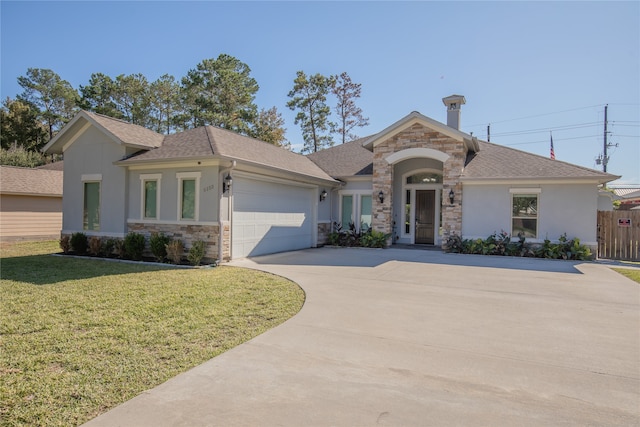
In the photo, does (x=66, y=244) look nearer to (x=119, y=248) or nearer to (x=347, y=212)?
(x=119, y=248)

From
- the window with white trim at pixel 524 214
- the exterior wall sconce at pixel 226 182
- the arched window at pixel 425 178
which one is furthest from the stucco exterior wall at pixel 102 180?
the window with white trim at pixel 524 214

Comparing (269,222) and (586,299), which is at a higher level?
(269,222)

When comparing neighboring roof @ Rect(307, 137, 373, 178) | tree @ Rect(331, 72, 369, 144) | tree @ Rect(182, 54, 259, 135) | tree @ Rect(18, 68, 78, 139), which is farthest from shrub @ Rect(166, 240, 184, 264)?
tree @ Rect(18, 68, 78, 139)

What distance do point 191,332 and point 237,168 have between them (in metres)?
6.74

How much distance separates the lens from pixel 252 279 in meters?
8.24

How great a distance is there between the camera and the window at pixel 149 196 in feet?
37.8

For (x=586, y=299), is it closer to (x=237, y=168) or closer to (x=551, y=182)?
(x=551, y=182)

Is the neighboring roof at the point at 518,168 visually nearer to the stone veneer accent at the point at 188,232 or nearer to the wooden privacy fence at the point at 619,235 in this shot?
the wooden privacy fence at the point at 619,235

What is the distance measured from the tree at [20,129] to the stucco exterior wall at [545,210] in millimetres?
35368

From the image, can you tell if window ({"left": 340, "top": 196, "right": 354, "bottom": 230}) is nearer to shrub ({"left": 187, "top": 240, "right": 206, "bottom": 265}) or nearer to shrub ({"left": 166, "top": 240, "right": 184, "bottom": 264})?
shrub ({"left": 187, "top": 240, "right": 206, "bottom": 265})

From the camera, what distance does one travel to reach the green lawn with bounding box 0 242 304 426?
3137 millimetres

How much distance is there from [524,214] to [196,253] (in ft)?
37.0

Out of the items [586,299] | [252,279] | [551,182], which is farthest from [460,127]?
[252,279]

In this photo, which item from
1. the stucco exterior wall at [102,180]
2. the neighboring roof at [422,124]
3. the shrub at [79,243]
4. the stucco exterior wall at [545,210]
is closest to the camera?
the stucco exterior wall at [102,180]
